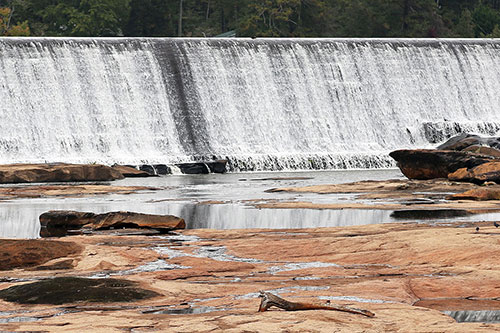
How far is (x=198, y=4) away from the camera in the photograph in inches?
3260

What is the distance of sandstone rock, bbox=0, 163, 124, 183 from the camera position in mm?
31547

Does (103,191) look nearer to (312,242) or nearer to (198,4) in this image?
(312,242)

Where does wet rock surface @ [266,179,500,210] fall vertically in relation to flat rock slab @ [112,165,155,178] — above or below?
above

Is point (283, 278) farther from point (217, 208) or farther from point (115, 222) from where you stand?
point (217, 208)

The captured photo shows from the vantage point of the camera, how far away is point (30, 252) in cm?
1094

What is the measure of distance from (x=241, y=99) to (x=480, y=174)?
20873 mm

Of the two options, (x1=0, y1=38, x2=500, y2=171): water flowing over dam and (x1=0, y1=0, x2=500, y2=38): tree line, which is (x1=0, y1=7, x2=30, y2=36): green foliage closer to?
(x1=0, y1=0, x2=500, y2=38): tree line

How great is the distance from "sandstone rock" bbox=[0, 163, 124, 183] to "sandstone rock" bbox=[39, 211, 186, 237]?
16.5 m

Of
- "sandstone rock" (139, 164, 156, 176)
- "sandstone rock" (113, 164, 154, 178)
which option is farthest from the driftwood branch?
Result: "sandstone rock" (139, 164, 156, 176)

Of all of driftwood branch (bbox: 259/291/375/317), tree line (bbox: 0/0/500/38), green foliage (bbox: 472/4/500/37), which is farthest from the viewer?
green foliage (bbox: 472/4/500/37)

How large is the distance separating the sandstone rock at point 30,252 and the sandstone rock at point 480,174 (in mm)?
13213

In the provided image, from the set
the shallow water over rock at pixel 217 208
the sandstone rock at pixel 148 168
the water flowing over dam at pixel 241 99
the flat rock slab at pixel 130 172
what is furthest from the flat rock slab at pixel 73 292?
the water flowing over dam at pixel 241 99

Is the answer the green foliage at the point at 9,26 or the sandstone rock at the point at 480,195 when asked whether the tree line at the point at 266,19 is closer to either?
the green foliage at the point at 9,26

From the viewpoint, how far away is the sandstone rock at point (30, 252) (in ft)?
35.2
